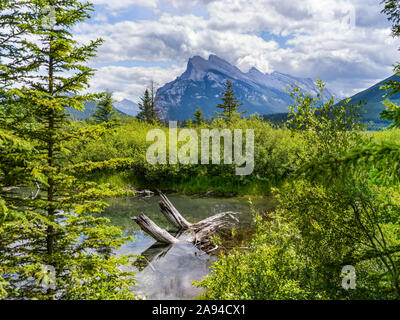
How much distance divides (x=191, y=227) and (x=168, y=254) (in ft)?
9.23

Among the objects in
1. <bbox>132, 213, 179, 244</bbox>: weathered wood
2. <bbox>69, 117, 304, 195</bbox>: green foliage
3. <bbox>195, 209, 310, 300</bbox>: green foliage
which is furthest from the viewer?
<bbox>69, 117, 304, 195</bbox>: green foliage

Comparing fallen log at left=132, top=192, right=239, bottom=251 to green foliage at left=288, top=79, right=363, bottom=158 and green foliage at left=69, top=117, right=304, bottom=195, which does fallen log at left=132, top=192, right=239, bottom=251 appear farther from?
green foliage at left=69, top=117, right=304, bottom=195

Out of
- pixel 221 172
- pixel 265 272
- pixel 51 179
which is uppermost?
pixel 221 172

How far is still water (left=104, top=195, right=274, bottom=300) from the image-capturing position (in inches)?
307

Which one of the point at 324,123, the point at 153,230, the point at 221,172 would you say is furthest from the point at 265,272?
the point at 221,172

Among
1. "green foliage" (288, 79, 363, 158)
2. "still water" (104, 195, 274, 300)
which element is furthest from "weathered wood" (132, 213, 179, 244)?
"green foliage" (288, 79, 363, 158)

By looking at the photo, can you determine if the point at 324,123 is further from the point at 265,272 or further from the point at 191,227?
the point at 191,227

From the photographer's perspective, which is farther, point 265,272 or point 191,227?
point 191,227

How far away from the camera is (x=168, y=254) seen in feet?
33.3

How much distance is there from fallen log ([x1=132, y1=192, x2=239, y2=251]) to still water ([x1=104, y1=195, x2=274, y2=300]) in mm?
338

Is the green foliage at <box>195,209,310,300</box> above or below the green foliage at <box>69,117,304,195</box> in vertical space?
below

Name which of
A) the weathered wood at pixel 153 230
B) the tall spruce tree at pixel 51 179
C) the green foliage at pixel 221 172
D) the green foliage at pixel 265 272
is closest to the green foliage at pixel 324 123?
the green foliage at pixel 265 272

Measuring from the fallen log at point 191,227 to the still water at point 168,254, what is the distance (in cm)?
34

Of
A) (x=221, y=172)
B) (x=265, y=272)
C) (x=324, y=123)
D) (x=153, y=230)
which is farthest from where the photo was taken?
(x=221, y=172)
